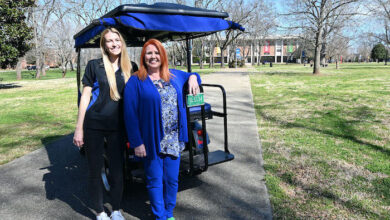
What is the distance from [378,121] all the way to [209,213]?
5854 mm

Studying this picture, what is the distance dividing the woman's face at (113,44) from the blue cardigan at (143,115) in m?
0.33

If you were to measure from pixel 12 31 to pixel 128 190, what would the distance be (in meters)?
18.8

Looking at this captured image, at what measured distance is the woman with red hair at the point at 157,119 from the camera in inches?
100

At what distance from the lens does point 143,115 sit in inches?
101

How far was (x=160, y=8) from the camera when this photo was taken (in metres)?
3.22

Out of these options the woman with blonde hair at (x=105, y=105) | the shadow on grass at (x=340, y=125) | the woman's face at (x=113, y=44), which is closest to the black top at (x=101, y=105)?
the woman with blonde hair at (x=105, y=105)

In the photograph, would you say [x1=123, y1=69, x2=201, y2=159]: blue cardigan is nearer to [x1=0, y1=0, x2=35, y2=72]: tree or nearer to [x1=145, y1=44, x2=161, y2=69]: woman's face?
[x1=145, y1=44, x2=161, y2=69]: woman's face

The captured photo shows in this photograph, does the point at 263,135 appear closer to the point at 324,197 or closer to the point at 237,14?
the point at 324,197

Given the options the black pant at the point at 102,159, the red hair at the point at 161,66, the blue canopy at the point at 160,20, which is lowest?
the black pant at the point at 102,159

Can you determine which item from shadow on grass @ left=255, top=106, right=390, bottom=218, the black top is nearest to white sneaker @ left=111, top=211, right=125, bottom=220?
the black top

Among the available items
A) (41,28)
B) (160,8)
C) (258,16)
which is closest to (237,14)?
(258,16)

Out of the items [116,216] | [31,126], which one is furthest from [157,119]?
[31,126]

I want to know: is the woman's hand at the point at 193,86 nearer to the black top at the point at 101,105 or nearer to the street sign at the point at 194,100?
the street sign at the point at 194,100

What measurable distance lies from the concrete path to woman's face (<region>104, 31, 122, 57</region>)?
176 cm
